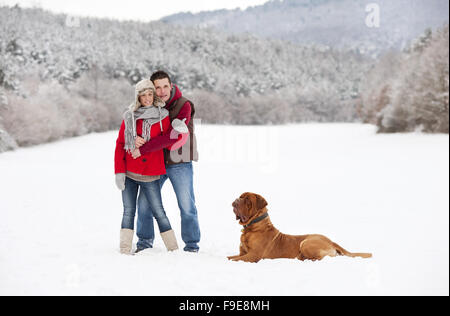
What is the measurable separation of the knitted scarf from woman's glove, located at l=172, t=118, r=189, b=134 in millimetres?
126

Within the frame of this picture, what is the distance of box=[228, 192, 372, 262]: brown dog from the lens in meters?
2.91

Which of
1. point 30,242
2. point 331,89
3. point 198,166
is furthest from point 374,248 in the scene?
point 331,89

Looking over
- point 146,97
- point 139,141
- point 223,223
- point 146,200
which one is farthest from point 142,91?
point 223,223

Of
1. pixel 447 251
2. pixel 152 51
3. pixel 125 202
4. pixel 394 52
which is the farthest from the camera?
pixel 394 52

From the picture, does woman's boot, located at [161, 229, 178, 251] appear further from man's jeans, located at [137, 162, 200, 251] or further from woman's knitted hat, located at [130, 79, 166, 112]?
woman's knitted hat, located at [130, 79, 166, 112]

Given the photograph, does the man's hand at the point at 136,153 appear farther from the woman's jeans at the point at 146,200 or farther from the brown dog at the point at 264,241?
→ the brown dog at the point at 264,241

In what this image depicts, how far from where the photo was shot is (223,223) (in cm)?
473

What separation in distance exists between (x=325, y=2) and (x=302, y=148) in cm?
5180

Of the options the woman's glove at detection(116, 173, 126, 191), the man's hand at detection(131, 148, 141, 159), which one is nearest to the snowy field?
the woman's glove at detection(116, 173, 126, 191)

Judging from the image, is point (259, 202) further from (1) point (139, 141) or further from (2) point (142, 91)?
(2) point (142, 91)

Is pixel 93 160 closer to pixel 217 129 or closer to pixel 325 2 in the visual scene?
pixel 217 129

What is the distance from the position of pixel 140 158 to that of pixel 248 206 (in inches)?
34.5

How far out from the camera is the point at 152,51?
10.4 metres

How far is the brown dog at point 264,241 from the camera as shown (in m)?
2.91
